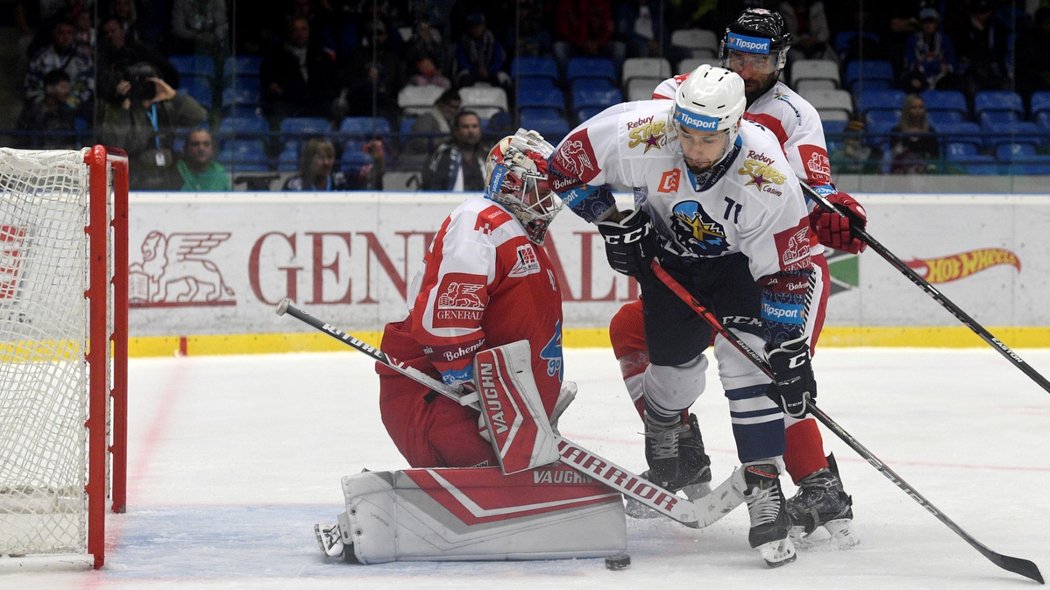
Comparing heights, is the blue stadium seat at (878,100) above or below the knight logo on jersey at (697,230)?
above

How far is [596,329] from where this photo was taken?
743 centimetres

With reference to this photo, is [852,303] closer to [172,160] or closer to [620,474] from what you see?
[172,160]

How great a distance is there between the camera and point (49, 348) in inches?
128

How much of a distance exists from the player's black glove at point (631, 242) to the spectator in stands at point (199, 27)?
4.72m

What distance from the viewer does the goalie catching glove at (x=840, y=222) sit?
3.52 m

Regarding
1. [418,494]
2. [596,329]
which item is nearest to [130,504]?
[418,494]

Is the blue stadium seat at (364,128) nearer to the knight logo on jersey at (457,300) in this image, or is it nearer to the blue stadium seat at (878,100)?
the blue stadium seat at (878,100)

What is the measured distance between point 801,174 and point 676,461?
80 centimetres

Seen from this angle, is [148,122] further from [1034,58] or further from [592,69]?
[1034,58]

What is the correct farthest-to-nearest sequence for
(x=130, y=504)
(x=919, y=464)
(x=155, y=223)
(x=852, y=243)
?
1. (x=155, y=223)
2. (x=919, y=464)
3. (x=130, y=504)
4. (x=852, y=243)

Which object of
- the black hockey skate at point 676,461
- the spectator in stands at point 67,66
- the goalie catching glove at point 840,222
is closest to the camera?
the goalie catching glove at point 840,222

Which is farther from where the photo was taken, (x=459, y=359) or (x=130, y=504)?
(x=130, y=504)

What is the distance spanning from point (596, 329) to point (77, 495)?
4.45 m

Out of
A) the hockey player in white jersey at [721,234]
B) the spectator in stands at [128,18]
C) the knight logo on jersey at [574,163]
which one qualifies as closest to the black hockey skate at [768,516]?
the hockey player in white jersey at [721,234]
